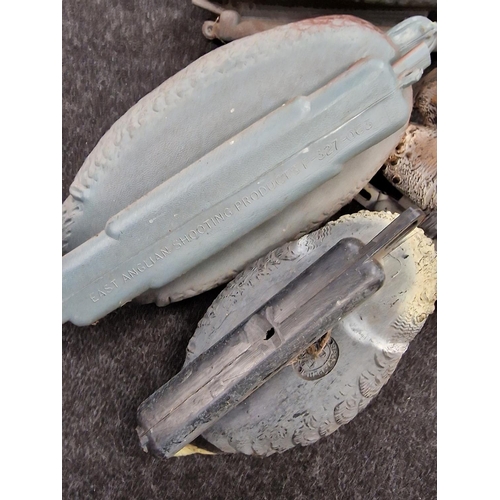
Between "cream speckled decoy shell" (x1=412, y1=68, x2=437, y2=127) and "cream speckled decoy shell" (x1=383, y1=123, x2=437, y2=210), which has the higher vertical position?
"cream speckled decoy shell" (x1=412, y1=68, x2=437, y2=127)

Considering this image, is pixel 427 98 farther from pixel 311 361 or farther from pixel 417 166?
pixel 311 361

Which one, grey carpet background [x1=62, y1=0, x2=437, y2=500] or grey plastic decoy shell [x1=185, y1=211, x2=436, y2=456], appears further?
grey carpet background [x1=62, y1=0, x2=437, y2=500]

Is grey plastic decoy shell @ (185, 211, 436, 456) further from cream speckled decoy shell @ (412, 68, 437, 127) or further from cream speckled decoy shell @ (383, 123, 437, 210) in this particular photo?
cream speckled decoy shell @ (412, 68, 437, 127)

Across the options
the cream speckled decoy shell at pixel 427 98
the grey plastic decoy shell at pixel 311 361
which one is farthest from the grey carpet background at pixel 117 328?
the cream speckled decoy shell at pixel 427 98

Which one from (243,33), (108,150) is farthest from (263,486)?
(243,33)

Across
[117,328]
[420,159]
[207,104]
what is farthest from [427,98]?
[117,328]

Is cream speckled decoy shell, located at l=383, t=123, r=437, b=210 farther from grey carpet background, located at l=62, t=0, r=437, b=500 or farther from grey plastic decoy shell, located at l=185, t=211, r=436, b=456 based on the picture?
grey carpet background, located at l=62, t=0, r=437, b=500

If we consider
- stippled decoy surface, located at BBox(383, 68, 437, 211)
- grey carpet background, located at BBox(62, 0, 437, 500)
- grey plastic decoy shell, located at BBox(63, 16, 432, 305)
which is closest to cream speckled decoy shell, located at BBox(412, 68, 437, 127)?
stippled decoy surface, located at BBox(383, 68, 437, 211)

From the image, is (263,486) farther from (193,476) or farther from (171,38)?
(171,38)

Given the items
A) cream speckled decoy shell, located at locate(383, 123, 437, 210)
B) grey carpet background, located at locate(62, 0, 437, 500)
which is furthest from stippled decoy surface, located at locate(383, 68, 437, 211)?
grey carpet background, located at locate(62, 0, 437, 500)
